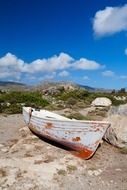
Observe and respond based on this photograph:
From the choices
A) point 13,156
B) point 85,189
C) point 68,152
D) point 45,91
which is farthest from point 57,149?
point 45,91

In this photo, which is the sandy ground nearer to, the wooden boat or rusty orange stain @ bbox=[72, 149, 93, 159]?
rusty orange stain @ bbox=[72, 149, 93, 159]

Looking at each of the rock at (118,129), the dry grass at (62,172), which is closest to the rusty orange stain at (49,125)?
the rock at (118,129)

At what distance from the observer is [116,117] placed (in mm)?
13227

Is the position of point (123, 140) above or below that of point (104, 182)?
above

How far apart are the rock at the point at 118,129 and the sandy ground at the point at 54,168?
1.05 ft

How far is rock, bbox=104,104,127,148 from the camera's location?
40.6 ft

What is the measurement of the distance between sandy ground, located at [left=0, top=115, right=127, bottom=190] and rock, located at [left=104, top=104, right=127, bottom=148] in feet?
1.05

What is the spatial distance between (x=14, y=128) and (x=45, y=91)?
2476cm

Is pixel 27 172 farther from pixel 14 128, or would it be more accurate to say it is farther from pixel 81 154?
pixel 14 128

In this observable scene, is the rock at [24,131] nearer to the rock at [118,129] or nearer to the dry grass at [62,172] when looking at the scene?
the rock at [118,129]

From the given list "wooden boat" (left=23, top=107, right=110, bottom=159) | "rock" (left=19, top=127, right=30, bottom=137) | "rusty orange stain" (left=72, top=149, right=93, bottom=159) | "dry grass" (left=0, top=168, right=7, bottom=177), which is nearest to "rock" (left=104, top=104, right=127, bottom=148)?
"wooden boat" (left=23, top=107, right=110, bottom=159)

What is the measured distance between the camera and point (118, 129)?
12.5 meters

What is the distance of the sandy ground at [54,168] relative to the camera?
342 inches

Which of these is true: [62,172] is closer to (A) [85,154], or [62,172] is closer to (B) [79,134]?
(A) [85,154]
